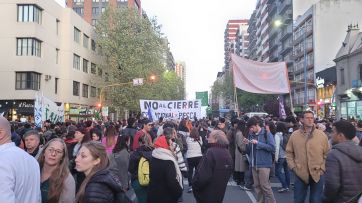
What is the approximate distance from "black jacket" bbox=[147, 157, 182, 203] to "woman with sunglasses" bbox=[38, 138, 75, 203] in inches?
68.5

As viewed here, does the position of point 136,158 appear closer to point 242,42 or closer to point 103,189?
point 103,189

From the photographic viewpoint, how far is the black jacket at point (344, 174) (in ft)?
16.8

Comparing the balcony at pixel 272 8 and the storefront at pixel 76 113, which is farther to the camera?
the balcony at pixel 272 8

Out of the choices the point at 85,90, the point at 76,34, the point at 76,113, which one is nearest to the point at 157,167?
the point at 76,113

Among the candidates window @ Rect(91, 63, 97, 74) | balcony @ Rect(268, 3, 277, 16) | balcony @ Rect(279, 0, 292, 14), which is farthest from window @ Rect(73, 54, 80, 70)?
balcony @ Rect(268, 3, 277, 16)

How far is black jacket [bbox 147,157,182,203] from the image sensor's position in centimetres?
592

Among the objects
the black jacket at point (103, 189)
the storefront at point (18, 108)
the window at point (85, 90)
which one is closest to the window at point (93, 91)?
the window at point (85, 90)

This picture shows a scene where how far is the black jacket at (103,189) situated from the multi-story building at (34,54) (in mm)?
36049

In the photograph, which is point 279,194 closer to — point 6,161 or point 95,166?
point 95,166

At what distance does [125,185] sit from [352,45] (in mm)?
42062

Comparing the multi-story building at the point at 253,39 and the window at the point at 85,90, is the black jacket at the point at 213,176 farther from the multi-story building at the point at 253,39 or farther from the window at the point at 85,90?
the multi-story building at the point at 253,39

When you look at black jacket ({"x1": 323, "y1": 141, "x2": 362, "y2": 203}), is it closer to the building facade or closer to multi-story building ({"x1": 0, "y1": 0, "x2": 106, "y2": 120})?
multi-story building ({"x1": 0, "y1": 0, "x2": 106, "y2": 120})

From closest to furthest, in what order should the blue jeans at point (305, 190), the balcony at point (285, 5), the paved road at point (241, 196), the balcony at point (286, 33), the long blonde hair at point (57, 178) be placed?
the long blonde hair at point (57, 178) → the blue jeans at point (305, 190) → the paved road at point (241, 196) → the balcony at point (286, 33) → the balcony at point (285, 5)

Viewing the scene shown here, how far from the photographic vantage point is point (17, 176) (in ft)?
11.3
